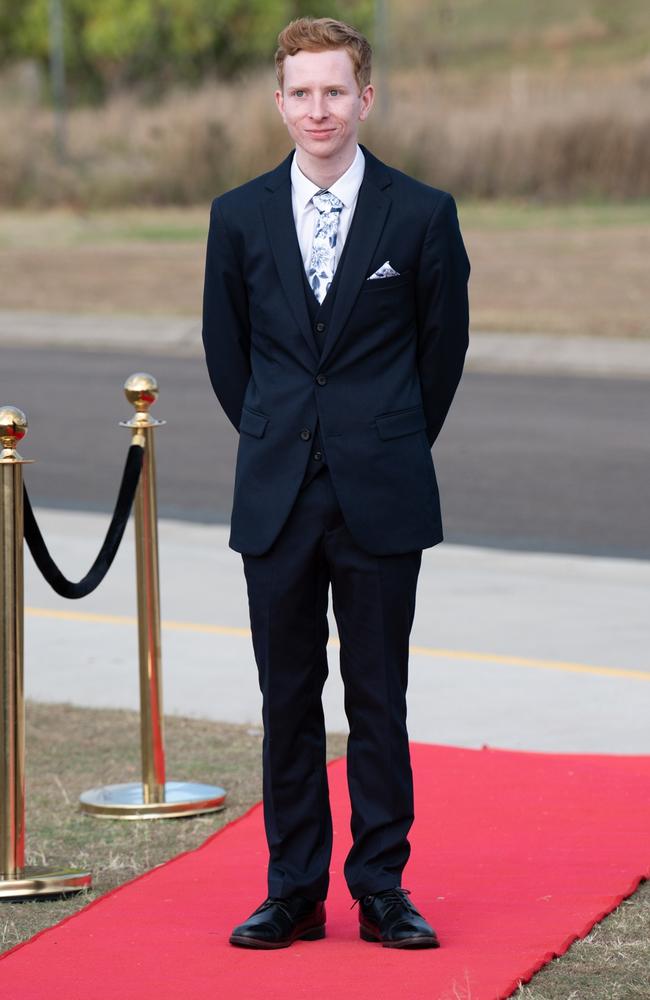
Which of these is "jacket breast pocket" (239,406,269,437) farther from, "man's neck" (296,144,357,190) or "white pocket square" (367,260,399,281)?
"man's neck" (296,144,357,190)

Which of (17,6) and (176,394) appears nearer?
(176,394)

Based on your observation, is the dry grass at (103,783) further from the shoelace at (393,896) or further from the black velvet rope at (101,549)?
the shoelace at (393,896)

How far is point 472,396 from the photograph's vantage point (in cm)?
1522

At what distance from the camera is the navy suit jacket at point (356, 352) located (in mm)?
4102

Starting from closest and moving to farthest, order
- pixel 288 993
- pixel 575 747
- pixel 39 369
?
pixel 288 993
pixel 575 747
pixel 39 369

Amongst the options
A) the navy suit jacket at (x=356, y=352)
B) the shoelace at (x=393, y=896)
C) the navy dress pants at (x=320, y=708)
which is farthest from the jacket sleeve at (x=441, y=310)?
the shoelace at (x=393, y=896)

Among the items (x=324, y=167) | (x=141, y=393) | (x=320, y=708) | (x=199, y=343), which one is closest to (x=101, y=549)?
(x=141, y=393)

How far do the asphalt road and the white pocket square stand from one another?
5523mm

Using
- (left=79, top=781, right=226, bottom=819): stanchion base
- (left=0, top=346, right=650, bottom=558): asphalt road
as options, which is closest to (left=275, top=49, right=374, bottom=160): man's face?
(left=79, top=781, right=226, bottom=819): stanchion base

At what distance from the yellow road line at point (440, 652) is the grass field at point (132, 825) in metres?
1.16

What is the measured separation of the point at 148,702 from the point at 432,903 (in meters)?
1.38

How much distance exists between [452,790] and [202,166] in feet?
100

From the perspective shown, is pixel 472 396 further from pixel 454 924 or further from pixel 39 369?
pixel 454 924

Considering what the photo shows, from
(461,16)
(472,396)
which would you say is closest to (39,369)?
(472,396)
